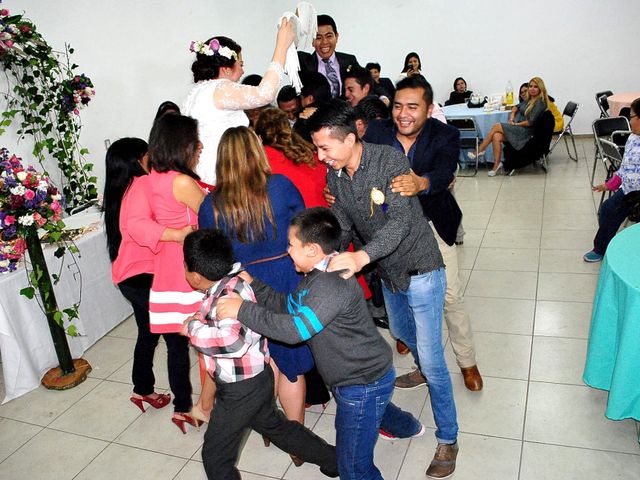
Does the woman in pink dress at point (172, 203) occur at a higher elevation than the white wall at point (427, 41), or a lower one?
lower

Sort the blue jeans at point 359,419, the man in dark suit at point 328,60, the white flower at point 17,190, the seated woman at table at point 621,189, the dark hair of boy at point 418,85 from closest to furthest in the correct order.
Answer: the blue jeans at point 359,419 → the dark hair of boy at point 418,85 → the white flower at point 17,190 → the seated woman at table at point 621,189 → the man in dark suit at point 328,60

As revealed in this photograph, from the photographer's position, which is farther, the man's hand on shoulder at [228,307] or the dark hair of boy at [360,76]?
the dark hair of boy at [360,76]

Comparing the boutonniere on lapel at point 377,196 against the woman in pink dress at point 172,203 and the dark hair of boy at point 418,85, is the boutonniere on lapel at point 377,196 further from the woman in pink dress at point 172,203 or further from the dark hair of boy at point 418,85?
the woman in pink dress at point 172,203

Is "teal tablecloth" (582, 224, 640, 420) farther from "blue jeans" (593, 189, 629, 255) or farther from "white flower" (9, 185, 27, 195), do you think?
"white flower" (9, 185, 27, 195)

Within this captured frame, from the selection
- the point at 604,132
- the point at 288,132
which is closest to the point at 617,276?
the point at 288,132

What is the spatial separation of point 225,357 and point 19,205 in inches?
70.7

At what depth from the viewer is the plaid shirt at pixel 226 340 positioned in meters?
1.89

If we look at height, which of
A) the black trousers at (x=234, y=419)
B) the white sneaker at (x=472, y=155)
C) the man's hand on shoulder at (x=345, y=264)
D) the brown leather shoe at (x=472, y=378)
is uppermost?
the man's hand on shoulder at (x=345, y=264)

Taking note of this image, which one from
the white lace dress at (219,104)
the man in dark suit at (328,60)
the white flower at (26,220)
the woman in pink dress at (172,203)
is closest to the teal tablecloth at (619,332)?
the white lace dress at (219,104)

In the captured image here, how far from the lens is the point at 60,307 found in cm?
357

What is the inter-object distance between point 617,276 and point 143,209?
2165 millimetres

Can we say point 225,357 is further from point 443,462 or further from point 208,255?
point 443,462

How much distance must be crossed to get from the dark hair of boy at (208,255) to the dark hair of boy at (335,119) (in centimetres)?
55

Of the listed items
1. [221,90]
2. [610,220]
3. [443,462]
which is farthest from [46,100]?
[610,220]
